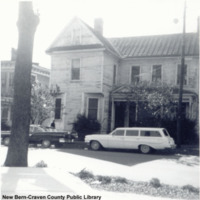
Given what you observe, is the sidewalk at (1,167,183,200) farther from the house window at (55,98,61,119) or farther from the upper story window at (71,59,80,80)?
the house window at (55,98,61,119)

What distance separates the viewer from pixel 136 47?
2323cm

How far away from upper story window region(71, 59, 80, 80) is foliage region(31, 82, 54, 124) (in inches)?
113

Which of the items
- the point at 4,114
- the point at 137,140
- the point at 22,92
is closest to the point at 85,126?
the point at 137,140

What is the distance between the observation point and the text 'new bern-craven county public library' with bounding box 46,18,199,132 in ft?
68.8

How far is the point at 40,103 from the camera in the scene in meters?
18.6

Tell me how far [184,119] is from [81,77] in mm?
7385

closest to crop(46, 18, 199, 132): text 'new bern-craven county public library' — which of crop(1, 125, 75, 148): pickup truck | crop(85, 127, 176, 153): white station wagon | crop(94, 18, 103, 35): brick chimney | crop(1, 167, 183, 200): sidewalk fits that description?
crop(94, 18, 103, 35): brick chimney

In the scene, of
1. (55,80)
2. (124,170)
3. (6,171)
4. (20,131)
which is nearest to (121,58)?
(55,80)

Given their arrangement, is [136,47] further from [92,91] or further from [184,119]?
[184,119]

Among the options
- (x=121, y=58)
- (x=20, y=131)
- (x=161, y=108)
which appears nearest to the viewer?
(x=20, y=131)

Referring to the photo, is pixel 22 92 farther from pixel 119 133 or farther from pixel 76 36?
pixel 76 36

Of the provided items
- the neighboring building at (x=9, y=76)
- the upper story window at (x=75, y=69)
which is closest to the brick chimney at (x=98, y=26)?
the upper story window at (x=75, y=69)

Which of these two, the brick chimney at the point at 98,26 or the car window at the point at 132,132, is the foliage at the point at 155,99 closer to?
the car window at the point at 132,132

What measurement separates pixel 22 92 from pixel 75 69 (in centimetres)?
1436
